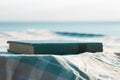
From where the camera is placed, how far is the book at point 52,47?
2.12 meters

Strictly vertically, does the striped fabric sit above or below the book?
below

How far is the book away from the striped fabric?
0.26 m

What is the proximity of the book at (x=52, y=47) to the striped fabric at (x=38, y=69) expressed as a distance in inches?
10.1

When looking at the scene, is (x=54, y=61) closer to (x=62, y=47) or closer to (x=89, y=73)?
(x=89, y=73)

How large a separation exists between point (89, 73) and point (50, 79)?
24cm

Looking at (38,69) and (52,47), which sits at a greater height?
(52,47)

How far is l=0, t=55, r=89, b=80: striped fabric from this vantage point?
5.94 ft

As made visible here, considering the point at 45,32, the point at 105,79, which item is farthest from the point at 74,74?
the point at 45,32

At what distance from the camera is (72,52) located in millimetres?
2248

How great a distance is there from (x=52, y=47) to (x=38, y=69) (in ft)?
1.22

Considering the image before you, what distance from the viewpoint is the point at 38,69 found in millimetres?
1820

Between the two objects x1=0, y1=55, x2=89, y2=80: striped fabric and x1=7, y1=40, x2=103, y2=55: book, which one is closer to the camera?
x1=0, y1=55, x2=89, y2=80: striped fabric

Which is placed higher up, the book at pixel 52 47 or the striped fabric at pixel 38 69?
the book at pixel 52 47

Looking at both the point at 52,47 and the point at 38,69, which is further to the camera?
the point at 52,47
